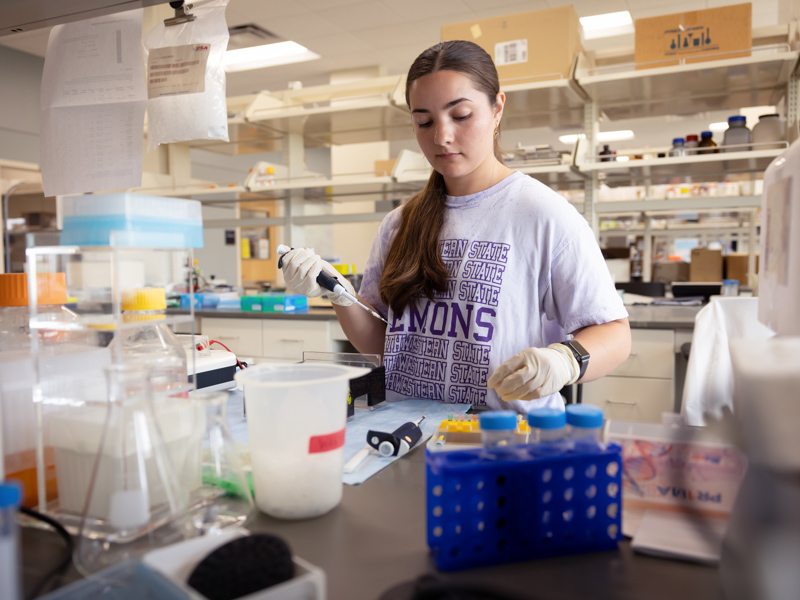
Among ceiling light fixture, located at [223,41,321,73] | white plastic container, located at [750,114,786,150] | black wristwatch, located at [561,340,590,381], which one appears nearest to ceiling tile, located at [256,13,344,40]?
ceiling light fixture, located at [223,41,321,73]

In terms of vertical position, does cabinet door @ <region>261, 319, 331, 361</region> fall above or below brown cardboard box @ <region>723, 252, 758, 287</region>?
below

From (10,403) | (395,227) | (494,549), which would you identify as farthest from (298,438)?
(395,227)

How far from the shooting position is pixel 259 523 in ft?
2.11

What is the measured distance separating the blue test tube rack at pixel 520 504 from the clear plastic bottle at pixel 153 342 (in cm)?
36

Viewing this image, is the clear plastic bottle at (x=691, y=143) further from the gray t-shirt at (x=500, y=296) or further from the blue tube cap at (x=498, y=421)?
the blue tube cap at (x=498, y=421)

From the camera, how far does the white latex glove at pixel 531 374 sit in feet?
3.25

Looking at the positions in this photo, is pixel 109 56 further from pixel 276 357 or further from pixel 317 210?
pixel 317 210

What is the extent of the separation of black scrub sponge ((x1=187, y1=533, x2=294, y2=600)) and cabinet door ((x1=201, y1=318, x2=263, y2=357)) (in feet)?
9.45

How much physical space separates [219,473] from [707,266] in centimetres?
438

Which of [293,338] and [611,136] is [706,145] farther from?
[611,136]

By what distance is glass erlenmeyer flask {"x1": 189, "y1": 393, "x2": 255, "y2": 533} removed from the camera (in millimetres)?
649

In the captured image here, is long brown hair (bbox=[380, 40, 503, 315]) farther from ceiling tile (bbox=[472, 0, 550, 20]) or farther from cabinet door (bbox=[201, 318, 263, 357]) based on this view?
ceiling tile (bbox=[472, 0, 550, 20])

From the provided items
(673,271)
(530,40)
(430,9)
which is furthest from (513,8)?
(673,271)

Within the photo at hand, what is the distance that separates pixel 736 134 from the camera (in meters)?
2.82
